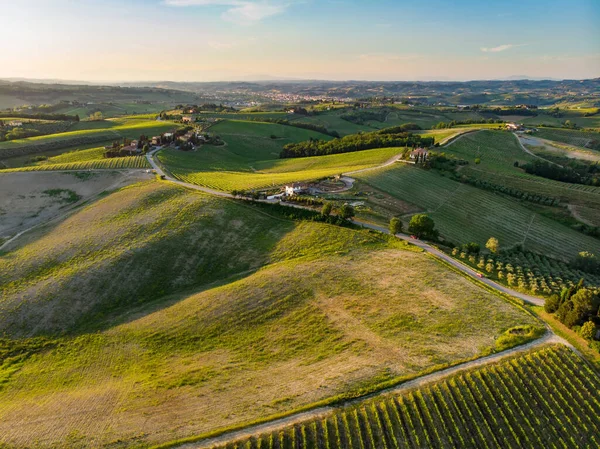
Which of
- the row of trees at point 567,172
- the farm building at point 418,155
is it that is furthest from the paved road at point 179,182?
the row of trees at point 567,172

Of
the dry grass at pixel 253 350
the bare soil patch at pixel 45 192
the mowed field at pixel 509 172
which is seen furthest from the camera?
the mowed field at pixel 509 172

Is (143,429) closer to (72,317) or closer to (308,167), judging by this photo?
(72,317)

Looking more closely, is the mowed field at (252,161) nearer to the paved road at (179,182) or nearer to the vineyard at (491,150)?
the paved road at (179,182)

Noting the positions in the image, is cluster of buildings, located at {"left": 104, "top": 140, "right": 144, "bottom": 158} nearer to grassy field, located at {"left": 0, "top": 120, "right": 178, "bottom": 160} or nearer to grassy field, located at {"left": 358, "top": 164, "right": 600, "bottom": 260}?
grassy field, located at {"left": 0, "top": 120, "right": 178, "bottom": 160}

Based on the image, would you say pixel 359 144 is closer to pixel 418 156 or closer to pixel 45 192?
pixel 418 156

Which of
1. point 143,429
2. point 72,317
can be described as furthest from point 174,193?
point 143,429
